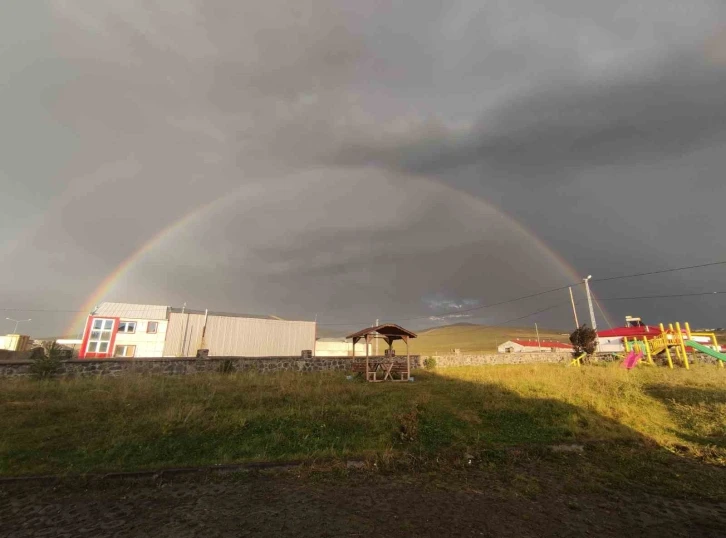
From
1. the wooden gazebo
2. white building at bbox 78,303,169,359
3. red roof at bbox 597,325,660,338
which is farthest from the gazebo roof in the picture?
red roof at bbox 597,325,660,338

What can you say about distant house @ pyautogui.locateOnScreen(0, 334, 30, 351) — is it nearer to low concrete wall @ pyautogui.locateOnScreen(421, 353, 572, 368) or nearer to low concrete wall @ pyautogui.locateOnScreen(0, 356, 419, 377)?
low concrete wall @ pyautogui.locateOnScreen(0, 356, 419, 377)

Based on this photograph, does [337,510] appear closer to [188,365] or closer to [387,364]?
[188,365]

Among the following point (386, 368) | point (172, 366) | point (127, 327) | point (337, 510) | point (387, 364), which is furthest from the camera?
point (127, 327)

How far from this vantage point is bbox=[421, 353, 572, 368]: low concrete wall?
30.2 m

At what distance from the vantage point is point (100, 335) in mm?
39969

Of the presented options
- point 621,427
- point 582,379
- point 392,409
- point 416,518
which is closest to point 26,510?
point 416,518

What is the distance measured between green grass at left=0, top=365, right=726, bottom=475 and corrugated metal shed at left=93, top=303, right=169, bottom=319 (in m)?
29.7

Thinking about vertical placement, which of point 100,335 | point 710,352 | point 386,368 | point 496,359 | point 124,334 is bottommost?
point 386,368

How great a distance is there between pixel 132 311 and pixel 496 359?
133ft

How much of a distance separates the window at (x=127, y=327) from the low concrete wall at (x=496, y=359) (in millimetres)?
32559

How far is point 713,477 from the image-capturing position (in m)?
6.71

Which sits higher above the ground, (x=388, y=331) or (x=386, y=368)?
(x=388, y=331)

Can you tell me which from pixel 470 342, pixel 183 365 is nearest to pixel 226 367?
pixel 183 365

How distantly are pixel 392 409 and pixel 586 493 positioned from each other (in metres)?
5.88
